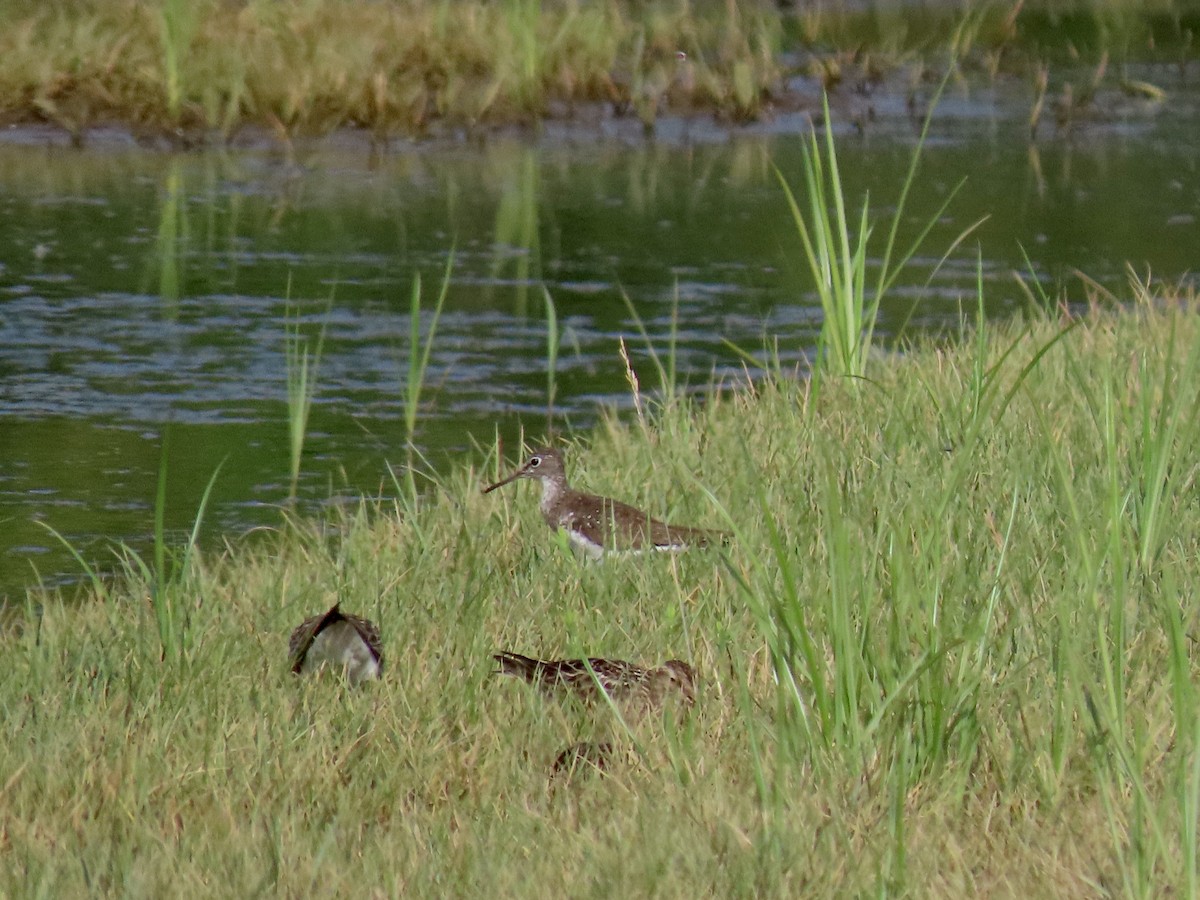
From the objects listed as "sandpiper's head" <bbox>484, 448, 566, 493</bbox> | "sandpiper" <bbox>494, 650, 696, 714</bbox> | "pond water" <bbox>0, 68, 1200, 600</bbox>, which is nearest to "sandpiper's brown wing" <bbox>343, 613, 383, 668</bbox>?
"sandpiper" <bbox>494, 650, 696, 714</bbox>

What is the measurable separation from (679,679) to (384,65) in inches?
458

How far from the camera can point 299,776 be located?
367 centimetres

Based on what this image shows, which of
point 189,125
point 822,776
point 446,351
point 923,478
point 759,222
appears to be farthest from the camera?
point 189,125

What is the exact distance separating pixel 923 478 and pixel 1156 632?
3.02 ft

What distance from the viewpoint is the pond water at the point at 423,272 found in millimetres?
7324

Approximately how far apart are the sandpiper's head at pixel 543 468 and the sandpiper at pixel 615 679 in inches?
63.6

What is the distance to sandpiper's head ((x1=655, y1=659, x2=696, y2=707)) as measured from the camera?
3945 millimetres

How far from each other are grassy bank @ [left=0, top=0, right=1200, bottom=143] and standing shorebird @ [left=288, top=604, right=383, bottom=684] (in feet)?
34.2

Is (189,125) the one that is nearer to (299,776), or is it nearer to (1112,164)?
(1112,164)

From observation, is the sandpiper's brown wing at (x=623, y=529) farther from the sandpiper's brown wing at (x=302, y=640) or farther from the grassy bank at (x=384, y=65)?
the grassy bank at (x=384, y=65)

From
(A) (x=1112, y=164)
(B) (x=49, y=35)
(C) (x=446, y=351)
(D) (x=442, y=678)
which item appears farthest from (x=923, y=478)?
(B) (x=49, y=35)

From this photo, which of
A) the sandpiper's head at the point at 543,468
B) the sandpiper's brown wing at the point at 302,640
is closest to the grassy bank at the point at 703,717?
the sandpiper's brown wing at the point at 302,640

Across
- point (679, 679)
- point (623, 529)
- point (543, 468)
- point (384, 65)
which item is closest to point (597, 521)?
point (623, 529)

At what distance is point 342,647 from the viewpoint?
4.11 metres
